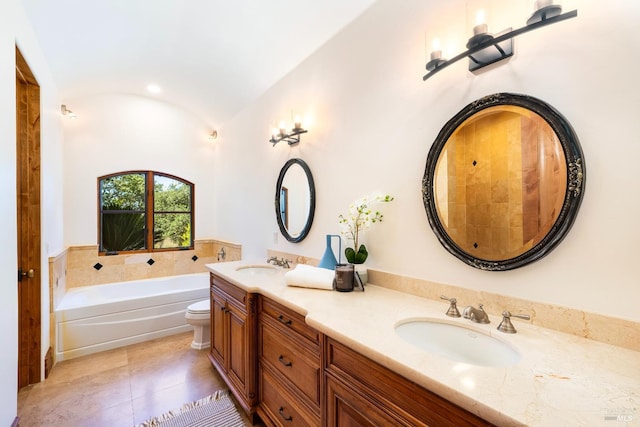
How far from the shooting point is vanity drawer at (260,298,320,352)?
1356 millimetres

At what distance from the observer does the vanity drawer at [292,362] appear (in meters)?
1.35

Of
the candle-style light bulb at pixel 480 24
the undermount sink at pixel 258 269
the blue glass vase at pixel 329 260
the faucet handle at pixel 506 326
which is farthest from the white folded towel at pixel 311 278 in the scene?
the candle-style light bulb at pixel 480 24

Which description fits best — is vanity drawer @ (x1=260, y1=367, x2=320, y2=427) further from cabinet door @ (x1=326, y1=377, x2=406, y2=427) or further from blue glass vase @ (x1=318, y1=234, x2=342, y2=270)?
blue glass vase @ (x1=318, y1=234, x2=342, y2=270)

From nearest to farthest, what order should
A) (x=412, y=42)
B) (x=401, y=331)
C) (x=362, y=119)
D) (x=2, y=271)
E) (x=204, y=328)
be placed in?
(x=401, y=331)
(x=2, y=271)
(x=412, y=42)
(x=362, y=119)
(x=204, y=328)

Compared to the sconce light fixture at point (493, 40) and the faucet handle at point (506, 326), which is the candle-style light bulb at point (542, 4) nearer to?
the sconce light fixture at point (493, 40)

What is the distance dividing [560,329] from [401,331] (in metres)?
0.58

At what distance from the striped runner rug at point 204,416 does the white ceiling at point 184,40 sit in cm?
277

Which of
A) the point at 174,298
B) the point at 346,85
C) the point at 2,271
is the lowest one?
the point at 174,298

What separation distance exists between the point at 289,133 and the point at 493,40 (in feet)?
5.50

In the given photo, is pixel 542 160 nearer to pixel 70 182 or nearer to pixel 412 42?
pixel 412 42

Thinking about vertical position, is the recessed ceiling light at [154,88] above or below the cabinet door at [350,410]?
above

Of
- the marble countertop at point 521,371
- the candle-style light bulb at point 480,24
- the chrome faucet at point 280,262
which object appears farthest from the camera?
the chrome faucet at point 280,262

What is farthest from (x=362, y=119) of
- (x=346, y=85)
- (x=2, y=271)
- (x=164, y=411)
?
(x=164, y=411)

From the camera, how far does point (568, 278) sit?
3.59ft
